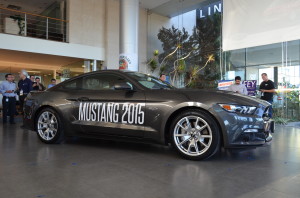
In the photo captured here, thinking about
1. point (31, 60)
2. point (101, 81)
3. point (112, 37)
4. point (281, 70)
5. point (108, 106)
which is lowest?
point (108, 106)

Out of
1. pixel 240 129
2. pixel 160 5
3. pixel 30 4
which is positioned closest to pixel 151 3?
pixel 160 5

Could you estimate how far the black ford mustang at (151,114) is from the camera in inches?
132

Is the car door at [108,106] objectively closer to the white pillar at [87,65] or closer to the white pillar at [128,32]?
the white pillar at [128,32]

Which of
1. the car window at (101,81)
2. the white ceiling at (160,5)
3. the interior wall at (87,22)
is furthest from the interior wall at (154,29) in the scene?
the car window at (101,81)

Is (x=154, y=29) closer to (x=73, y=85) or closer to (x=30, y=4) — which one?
(x=30, y=4)

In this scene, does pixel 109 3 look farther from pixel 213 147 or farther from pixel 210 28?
pixel 213 147

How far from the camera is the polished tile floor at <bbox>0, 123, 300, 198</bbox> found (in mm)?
2422

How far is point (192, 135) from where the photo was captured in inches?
137

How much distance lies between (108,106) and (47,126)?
143 cm

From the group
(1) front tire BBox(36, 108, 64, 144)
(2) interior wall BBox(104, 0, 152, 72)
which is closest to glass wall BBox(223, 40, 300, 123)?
(2) interior wall BBox(104, 0, 152, 72)

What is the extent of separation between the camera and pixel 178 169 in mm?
3121

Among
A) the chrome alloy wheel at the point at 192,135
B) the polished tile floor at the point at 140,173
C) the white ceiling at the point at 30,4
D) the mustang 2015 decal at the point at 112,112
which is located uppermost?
the white ceiling at the point at 30,4

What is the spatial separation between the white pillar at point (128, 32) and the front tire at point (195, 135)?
284 inches

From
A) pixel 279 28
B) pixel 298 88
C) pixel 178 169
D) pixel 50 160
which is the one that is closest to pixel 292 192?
pixel 178 169
